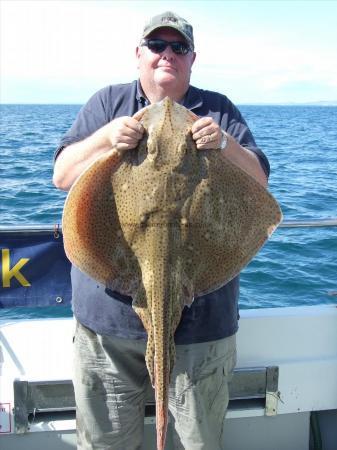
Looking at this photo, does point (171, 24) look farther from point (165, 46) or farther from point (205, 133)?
point (205, 133)

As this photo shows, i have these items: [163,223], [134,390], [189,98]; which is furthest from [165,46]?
[134,390]

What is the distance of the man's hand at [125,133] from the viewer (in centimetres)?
254

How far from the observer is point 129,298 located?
3.05 metres

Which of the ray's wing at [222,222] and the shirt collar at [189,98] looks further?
the shirt collar at [189,98]

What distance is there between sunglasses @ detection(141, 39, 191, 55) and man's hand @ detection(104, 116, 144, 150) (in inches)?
25.9

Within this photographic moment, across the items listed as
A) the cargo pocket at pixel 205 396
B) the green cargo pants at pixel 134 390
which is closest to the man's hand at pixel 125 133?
the green cargo pants at pixel 134 390

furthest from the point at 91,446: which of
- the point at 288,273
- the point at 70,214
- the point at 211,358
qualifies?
the point at 288,273

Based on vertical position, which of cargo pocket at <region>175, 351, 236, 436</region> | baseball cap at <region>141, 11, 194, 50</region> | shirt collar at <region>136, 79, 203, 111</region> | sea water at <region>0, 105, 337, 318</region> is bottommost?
sea water at <region>0, 105, 337, 318</region>

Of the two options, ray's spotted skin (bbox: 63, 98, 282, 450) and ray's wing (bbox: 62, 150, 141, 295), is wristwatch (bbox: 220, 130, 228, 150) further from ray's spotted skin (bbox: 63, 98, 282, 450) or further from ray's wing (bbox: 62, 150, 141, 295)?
ray's wing (bbox: 62, 150, 141, 295)

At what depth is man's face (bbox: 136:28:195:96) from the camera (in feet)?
9.88

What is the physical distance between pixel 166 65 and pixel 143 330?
146 centimetres

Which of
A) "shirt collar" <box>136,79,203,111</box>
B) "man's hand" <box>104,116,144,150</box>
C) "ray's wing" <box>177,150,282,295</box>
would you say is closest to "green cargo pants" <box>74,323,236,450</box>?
"ray's wing" <box>177,150,282,295</box>

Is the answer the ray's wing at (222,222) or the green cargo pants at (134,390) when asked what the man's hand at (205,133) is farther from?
the green cargo pants at (134,390)

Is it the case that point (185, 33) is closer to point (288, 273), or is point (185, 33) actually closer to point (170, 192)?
point (170, 192)
